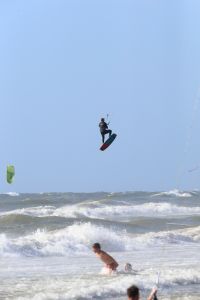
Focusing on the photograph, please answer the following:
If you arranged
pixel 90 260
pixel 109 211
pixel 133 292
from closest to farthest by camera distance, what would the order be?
pixel 133 292 < pixel 90 260 < pixel 109 211

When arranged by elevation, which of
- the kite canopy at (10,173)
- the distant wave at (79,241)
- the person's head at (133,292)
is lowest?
the person's head at (133,292)

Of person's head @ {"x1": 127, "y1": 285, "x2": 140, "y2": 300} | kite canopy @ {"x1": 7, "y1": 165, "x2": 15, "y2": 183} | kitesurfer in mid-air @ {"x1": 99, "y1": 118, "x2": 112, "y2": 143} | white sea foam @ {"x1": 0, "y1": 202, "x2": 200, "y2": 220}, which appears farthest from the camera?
white sea foam @ {"x1": 0, "y1": 202, "x2": 200, "y2": 220}

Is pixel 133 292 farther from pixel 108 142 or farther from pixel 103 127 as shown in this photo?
pixel 108 142

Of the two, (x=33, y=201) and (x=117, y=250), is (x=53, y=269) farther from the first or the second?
(x=33, y=201)

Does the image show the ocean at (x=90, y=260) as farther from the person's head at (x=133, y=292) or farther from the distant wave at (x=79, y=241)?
the person's head at (x=133, y=292)

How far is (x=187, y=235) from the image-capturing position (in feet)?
96.7

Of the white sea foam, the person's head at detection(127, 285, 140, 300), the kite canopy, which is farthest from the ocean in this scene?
the white sea foam

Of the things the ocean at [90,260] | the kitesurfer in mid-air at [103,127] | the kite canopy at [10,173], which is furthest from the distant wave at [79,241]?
the kitesurfer in mid-air at [103,127]

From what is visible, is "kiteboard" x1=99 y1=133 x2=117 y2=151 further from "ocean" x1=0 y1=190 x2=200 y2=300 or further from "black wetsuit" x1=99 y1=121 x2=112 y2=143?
"ocean" x1=0 y1=190 x2=200 y2=300

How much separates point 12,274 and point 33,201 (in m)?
44.2

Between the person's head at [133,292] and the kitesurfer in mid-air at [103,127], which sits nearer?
the person's head at [133,292]

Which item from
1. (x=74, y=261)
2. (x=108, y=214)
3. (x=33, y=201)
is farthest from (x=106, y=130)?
(x=33, y=201)

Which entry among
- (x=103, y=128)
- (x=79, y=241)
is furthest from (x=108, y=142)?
(x=79, y=241)

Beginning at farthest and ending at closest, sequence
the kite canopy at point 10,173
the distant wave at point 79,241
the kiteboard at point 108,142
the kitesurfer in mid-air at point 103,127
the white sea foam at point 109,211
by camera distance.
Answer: the white sea foam at point 109,211, the distant wave at point 79,241, the kite canopy at point 10,173, the kiteboard at point 108,142, the kitesurfer in mid-air at point 103,127
